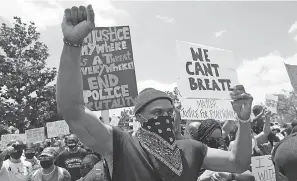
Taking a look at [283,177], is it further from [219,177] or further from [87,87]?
[87,87]

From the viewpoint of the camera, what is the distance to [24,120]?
3045 centimetres

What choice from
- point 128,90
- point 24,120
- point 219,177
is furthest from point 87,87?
point 24,120

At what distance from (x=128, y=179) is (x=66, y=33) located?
0.78 metres

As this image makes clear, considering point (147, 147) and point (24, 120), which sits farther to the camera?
point (24, 120)

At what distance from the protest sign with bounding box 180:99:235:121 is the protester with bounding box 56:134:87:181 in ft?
6.08

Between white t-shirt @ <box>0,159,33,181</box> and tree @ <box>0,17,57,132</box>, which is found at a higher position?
tree @ <box>0,17,57,132</box>

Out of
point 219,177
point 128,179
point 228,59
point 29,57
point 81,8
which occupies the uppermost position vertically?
point 29,57

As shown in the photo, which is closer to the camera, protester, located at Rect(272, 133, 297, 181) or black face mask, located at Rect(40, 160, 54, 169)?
protester, located at Rect(272, 133, 297, 181)

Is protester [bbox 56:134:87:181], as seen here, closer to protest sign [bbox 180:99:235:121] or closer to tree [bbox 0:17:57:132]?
protest sign [bbox 180:99:235:121]

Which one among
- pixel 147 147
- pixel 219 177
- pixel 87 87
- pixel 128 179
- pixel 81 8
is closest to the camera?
pixel 81 8

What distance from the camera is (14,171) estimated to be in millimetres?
5328

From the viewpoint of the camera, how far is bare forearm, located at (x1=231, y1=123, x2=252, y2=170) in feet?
6.28

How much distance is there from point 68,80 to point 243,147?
103 centimetres

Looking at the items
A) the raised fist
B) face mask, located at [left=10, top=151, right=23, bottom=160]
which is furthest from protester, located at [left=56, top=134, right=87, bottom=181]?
the raised fist
